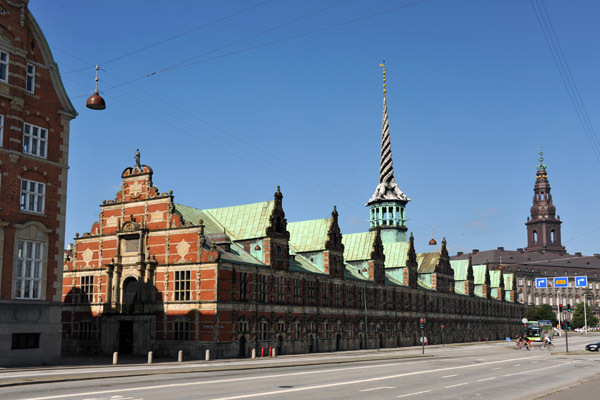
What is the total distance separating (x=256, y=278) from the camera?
62.2 metres

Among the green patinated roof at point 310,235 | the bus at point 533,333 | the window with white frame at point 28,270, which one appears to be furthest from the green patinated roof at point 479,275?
the window with white frame at point 28,270

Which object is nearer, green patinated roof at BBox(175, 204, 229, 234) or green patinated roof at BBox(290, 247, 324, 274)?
green patinated roof at BBox(175, 204, 229, 234)

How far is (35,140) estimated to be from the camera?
4328 cm

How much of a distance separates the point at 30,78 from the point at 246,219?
98.0 ft

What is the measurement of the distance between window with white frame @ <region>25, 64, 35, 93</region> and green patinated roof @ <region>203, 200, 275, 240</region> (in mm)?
28317

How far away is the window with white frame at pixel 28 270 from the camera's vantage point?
133 feet

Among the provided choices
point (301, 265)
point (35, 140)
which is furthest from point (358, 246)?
point (35, 140)

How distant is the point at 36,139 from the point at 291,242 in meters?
42.3

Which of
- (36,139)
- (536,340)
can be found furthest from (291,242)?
(536,340)

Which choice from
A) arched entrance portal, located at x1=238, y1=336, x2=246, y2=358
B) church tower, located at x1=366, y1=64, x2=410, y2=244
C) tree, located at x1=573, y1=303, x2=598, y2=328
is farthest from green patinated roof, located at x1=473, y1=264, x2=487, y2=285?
arched entrance portal, located at x1=238, y1=336, x2=246, y2=358

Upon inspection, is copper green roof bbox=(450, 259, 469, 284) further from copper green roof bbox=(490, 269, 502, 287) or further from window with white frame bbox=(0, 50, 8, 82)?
window with white frame bbox=(0, 50, 8, 82)

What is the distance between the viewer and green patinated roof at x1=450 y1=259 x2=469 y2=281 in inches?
4850

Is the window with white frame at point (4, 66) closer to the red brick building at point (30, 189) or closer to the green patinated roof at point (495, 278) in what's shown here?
the red brick building at point (30, 189)

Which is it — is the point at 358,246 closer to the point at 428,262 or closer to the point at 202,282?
the point at 428,262
